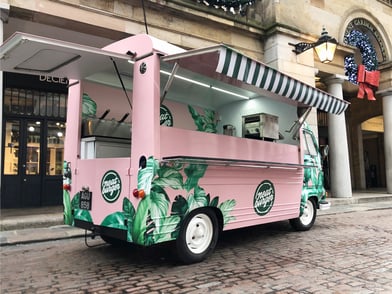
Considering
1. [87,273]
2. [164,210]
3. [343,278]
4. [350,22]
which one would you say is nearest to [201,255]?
[164,210]

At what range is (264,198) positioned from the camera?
6.31 m

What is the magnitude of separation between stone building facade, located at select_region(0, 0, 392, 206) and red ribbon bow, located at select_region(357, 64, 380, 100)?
0.72m

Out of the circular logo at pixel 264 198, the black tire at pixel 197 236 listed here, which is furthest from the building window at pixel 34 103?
the black tire at pixel 197 236

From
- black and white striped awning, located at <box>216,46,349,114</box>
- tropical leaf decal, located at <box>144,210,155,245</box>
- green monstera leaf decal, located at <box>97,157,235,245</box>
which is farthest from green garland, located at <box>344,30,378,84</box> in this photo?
tropical leaf decal, located at <box>144,210,155,245</box>

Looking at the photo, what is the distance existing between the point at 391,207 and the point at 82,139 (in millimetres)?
11262

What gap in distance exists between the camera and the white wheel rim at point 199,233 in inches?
199

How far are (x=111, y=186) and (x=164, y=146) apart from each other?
976 millimetres

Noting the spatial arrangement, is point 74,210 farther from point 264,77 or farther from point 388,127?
point 388,127

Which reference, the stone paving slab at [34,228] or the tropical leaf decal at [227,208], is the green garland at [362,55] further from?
the stone paving slab at [34,228]

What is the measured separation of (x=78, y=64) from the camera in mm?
4992

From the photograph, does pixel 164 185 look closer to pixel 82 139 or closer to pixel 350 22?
pixel 82 139

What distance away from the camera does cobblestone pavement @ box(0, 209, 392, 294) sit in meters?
4.08

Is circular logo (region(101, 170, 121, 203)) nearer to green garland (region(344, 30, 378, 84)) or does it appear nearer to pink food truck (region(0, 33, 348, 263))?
pink food truck (region(0, 33, 348, 263))

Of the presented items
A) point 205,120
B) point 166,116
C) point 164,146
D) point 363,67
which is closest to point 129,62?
point 164,146
